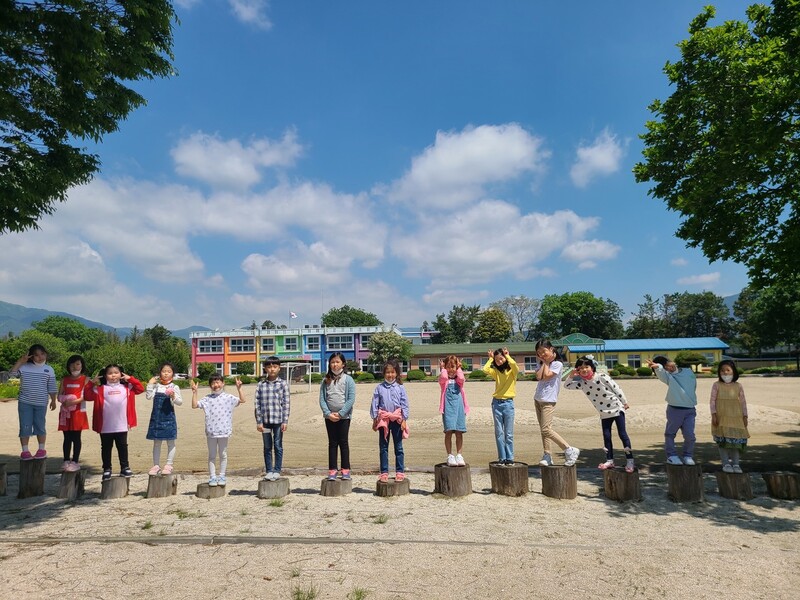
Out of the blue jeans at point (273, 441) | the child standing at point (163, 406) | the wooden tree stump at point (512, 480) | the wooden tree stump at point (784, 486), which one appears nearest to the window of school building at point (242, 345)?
the child standing at point (163, 406)

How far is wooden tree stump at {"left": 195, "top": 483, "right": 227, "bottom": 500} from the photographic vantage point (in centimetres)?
747

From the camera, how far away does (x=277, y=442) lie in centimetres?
781

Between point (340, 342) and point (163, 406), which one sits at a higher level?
point (340, 342)

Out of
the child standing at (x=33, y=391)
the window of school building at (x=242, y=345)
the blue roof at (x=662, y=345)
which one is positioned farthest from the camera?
the window of school building at (x=242, y=345)

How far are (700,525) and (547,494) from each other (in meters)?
1.94

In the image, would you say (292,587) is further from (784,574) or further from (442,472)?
(784,574)

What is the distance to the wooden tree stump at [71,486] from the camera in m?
7.61

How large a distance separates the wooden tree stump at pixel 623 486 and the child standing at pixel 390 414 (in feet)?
9.91

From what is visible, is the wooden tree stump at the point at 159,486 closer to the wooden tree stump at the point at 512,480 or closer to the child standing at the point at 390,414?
the child standing at the point at 390,414

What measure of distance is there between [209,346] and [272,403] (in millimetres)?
64091

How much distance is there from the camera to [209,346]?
67.2m

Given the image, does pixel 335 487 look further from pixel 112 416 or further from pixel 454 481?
pixel 112 416

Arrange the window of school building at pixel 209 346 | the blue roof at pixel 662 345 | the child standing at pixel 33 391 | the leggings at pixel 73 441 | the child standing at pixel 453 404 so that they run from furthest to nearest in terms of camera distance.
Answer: the window of school building at pixel 209 346 < the blue roof at pixel 662 345 < the child standing at pixel 33 391 < the leggings at pixel 73 441 < the child standing at pixel 453 404

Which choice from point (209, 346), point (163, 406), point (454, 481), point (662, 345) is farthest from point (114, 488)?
point (662, 345)
